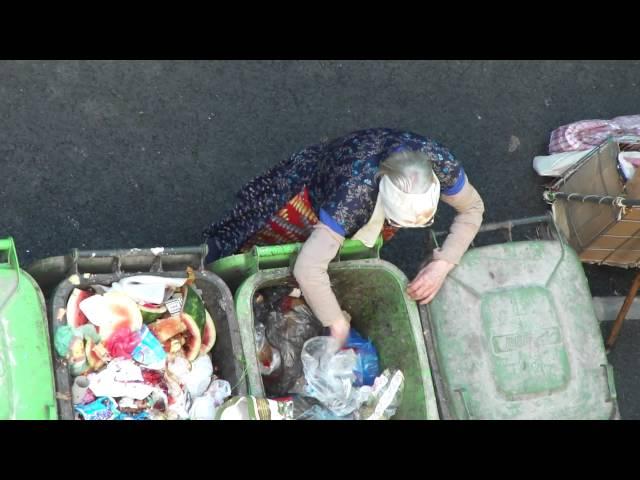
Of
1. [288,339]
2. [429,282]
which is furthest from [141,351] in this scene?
[429,282]

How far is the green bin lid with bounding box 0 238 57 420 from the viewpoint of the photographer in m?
2.65

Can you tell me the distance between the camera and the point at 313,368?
3219 mm

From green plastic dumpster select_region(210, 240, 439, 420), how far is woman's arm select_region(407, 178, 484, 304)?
6 cm

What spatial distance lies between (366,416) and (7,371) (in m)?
Answer: 1.20

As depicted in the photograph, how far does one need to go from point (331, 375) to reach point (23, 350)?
105 cm

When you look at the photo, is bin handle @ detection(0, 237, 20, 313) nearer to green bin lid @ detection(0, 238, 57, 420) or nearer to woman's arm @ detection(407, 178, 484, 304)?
green bin lid @ detection(0, 238, 57, 420)

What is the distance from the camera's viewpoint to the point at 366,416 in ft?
10.3

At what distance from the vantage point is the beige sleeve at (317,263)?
2852 mm

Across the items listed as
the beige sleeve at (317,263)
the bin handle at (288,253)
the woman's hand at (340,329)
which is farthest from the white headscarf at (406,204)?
the woman's hand at (340,329)

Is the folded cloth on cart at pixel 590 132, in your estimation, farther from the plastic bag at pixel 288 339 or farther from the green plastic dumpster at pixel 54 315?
the green plastic dumpster at pixel 54 315

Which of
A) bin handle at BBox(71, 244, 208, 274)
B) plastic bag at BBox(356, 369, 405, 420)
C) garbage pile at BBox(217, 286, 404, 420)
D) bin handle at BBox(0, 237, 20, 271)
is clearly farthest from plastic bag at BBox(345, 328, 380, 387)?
bin handle at BBox(0, 237, 20, 271)

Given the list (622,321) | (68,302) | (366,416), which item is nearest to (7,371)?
(68,302)

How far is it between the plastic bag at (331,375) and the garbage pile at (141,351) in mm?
340

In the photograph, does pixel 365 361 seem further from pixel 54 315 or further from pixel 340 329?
pixel 54 315
